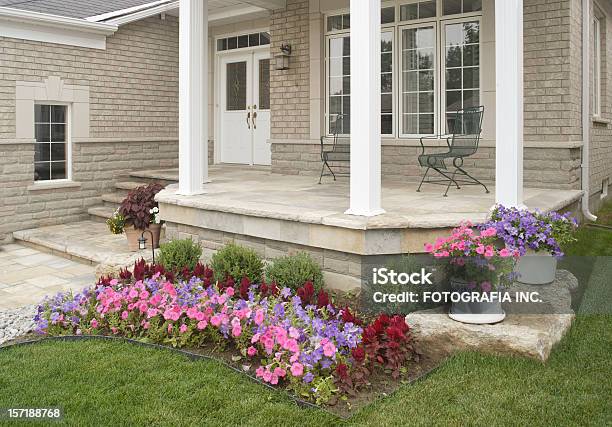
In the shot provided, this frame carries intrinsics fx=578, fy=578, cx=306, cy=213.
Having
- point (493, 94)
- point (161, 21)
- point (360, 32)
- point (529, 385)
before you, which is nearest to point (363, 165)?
point (360, 32)

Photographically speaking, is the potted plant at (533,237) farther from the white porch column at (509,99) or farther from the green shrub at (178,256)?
the green shrub at (178,256)

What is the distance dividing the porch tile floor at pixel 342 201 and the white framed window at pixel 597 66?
2.75m

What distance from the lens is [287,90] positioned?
885cm

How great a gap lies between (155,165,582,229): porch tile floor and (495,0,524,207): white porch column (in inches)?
11.3

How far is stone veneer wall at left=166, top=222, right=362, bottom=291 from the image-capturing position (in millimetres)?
4520

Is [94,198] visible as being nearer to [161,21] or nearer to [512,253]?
[161,21]

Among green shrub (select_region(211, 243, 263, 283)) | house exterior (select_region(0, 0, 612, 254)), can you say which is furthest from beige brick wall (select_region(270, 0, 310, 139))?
green shrub (select_region(211, 243, 263, 283))

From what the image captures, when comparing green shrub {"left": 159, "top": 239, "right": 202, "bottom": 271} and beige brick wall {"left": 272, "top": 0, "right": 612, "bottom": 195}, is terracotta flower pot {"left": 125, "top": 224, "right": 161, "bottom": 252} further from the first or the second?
beige brick wall {"left": 272, "top": 0, "right": 612, "bottom": 195}

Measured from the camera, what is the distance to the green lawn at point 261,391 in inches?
110

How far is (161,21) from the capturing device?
32.6 ft

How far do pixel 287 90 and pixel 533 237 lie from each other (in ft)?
18.3

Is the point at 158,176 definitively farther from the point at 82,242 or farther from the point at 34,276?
the point at 34,276

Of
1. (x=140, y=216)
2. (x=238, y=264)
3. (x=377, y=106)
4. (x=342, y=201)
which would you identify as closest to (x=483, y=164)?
(x=342, y=201)
